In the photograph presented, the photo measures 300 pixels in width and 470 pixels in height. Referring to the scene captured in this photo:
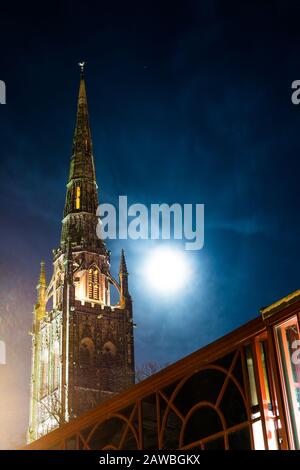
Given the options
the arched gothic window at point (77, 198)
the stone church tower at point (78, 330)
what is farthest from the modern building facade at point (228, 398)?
the arched gothic window at point (77, 198)

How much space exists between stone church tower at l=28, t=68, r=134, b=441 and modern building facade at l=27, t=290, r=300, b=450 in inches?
2040

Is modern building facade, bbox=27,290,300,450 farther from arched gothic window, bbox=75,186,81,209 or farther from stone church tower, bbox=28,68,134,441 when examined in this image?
arched gothic window, bbox=75,186,81,209

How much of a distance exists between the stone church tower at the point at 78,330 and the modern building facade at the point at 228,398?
170 feet

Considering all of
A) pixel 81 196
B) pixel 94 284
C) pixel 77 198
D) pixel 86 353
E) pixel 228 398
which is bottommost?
pixel 228 398

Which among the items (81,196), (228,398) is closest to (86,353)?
(81,196)

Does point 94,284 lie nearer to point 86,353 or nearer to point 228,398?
point 86,353

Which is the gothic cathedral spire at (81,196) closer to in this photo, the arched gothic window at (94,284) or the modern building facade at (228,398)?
the arched gothic window at (94,284)

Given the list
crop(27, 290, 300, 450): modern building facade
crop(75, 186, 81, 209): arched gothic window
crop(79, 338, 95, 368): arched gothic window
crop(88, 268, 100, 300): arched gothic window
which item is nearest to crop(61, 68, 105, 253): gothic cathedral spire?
crop(75, 186, 81, 209): arched gothic window

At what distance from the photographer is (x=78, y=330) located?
81125 millimetres

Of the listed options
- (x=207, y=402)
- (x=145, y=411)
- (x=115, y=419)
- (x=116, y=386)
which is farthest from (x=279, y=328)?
(x=116, y=386)

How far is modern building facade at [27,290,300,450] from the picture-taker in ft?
55.3

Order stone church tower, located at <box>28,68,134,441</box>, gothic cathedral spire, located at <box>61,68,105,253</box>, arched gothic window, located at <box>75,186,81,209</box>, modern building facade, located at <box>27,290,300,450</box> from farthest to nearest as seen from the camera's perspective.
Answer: arched gothic window, located at <box>75,186,81,209</box>
gothic cathedral spire, located at <box>61,68,105,253</box>
stone church tower, located at <box>28,68,134,441</box>
modern building facade, located at <box>27,290,300,450</box>

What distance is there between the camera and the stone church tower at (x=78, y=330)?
78.1m

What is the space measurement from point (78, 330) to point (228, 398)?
210 ft
